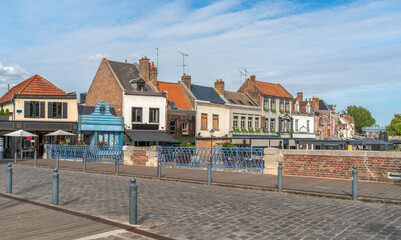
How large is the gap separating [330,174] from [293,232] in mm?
9007

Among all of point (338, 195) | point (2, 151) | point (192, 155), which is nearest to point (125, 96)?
point (2, 151)

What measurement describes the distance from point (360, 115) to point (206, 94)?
264ft

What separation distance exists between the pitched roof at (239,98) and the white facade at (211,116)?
2204 mm

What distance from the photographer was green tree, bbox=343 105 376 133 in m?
107

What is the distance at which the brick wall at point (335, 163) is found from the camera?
44.9ft

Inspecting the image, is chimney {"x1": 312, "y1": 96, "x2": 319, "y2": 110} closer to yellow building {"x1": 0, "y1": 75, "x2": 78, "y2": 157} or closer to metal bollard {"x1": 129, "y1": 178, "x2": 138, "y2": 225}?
yellow building {"x1": 0, "y1": 75, "x2": 78, "y2": 157}

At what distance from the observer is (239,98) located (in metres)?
45.5

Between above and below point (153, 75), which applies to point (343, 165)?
below

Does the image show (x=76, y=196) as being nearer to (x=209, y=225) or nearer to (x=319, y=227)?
(x=209, y=225)

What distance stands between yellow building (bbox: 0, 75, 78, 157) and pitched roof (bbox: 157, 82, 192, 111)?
9.09m

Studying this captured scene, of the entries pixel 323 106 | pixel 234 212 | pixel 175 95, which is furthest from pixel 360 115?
pixel 234 212

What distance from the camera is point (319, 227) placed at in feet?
23.1

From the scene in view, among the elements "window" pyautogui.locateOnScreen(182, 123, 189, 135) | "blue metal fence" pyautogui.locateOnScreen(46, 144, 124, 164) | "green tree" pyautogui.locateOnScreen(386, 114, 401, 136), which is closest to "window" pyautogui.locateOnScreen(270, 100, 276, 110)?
"window" pyautogui.locateOnScreen(182, 123, 189, 135)

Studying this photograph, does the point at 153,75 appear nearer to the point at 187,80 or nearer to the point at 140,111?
the point at 187,80
